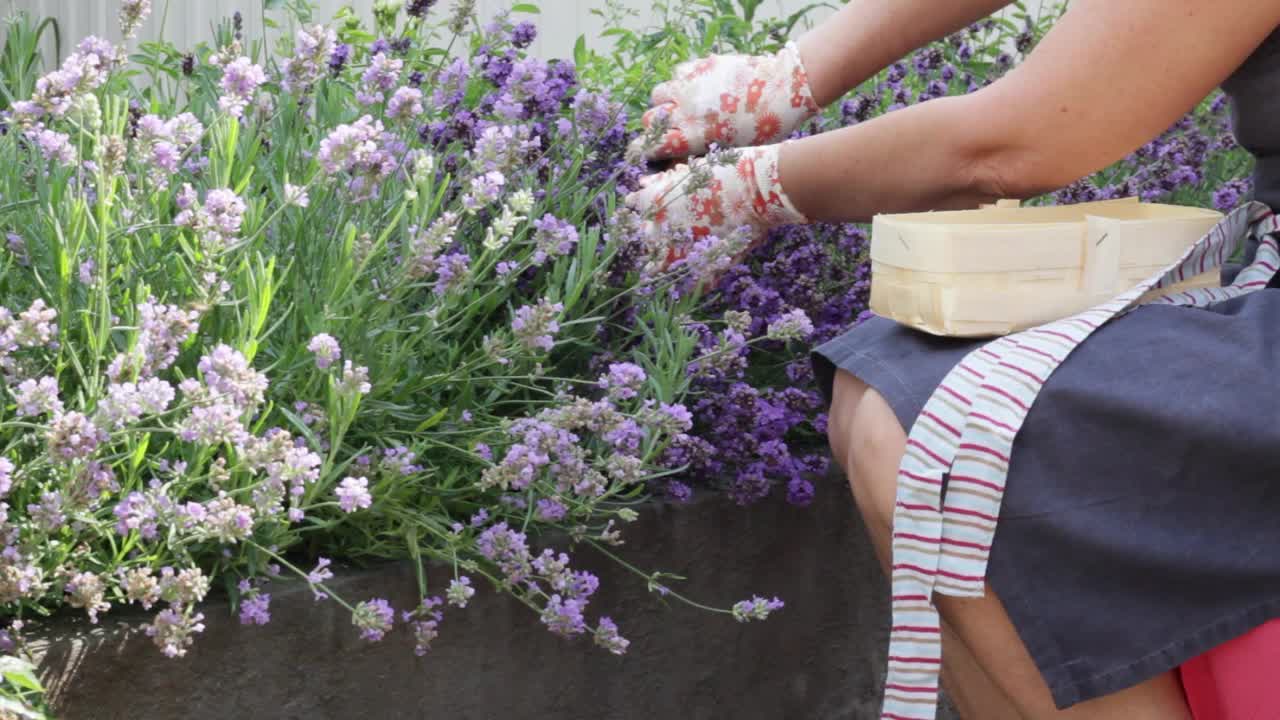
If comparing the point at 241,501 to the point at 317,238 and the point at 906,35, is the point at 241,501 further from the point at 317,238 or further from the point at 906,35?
the point at 906,35

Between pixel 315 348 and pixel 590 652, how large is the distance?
25.8 inches

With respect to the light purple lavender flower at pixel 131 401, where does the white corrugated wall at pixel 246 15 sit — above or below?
below

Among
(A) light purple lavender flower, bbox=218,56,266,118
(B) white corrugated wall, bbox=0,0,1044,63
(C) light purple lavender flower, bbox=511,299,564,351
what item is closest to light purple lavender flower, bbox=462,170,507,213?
(C) light purple lavender flower, bbox=511,299,564,351

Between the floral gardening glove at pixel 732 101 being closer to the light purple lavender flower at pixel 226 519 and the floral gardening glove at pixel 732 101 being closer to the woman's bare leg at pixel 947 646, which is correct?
the woman's bare leg at pixel 947 646

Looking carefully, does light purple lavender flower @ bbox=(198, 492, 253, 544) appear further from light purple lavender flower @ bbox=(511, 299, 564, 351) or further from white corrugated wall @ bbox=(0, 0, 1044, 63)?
white corrugated wall @ bbox=(0, 0, 1044, 63)

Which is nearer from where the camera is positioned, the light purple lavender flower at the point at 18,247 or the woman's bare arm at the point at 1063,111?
the woman's bare arm at the point at 1063,111

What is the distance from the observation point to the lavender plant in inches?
47.4

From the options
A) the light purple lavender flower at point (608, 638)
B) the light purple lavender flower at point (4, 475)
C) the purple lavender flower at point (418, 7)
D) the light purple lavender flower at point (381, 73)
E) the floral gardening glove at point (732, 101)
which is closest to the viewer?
the light purple lavender flower at point (4, 475)

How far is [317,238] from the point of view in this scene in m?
1.64

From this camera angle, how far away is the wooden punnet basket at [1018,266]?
129 centimetres

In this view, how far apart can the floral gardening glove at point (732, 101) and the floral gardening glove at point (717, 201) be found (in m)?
0.06

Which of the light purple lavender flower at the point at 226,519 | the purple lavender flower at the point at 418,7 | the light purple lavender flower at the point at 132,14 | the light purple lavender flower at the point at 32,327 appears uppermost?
the light purple lavender flower at the point at 132,14

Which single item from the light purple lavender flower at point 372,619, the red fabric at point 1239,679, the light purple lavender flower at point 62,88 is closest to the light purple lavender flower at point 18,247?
the light purple lavender flower at point 62,88

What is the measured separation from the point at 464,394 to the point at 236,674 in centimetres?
44
